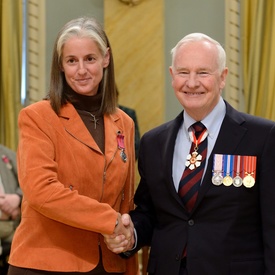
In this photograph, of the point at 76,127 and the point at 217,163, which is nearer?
the point at 217,163

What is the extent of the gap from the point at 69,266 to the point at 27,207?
0.32 meters

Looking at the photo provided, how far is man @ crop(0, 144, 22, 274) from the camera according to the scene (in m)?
4.71

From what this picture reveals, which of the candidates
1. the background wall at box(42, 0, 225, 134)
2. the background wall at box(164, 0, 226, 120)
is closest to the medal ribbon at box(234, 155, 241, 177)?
the background wall at box(42, 0, 225, 134)

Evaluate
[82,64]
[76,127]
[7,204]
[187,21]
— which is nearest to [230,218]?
[76,127]

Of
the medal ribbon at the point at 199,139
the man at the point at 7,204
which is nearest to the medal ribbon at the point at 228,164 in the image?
the medal ribbon at the point at 199,139

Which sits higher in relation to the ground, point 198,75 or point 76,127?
point 198,75

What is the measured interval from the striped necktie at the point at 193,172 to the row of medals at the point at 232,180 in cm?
8

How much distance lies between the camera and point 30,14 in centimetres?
573

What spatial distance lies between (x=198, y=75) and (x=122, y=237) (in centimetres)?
78

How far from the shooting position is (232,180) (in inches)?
120

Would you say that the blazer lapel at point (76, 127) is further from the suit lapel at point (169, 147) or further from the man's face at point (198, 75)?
the man's face at point (198, 75)

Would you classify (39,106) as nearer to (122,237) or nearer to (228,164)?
(122,237)

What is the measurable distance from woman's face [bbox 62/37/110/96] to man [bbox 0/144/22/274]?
1.67 meters

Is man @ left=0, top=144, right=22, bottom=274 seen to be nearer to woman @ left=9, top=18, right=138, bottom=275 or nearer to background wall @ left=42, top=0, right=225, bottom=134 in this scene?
background wall @ left=42, top=0, right=225, bottom=134
